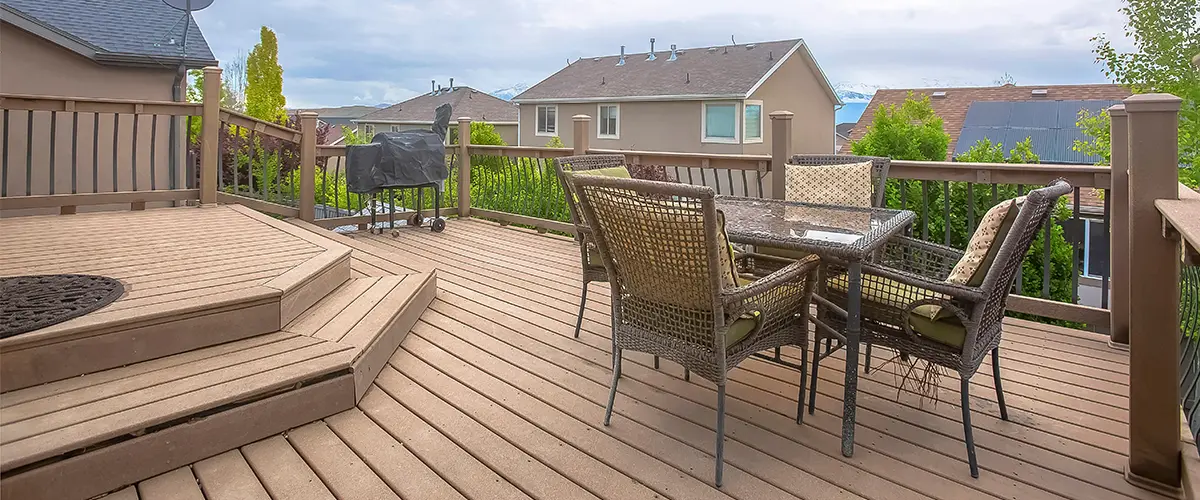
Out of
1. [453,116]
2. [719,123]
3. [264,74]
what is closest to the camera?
[264,74]

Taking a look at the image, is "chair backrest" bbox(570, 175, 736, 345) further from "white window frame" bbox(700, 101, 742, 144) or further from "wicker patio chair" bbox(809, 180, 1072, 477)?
"white window frame" bbox(700, 101, 742, 144)

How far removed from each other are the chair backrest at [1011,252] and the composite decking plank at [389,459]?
1.69 metres

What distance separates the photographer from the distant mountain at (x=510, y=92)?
2031cm

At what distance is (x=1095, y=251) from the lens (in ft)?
41.9

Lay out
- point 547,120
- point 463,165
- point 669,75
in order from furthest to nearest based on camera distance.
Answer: point 547,120
point 669,75
point 463,165

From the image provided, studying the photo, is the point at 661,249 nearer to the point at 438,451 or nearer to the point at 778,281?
the point at 778,281

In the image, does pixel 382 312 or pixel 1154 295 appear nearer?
pixel 1154 295

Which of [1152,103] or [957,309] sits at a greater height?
[1152,103]

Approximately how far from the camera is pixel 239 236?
415 cm

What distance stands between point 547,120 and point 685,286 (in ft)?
58.8

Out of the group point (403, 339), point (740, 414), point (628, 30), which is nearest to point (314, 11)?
point (628, 30)

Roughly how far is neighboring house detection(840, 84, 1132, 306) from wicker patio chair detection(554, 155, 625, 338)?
14.3 meters

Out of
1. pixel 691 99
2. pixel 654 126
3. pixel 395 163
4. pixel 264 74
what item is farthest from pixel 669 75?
pixel 395 163

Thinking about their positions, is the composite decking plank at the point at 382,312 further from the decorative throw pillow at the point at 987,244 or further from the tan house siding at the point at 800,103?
the tan house siding at the point at 800,103
